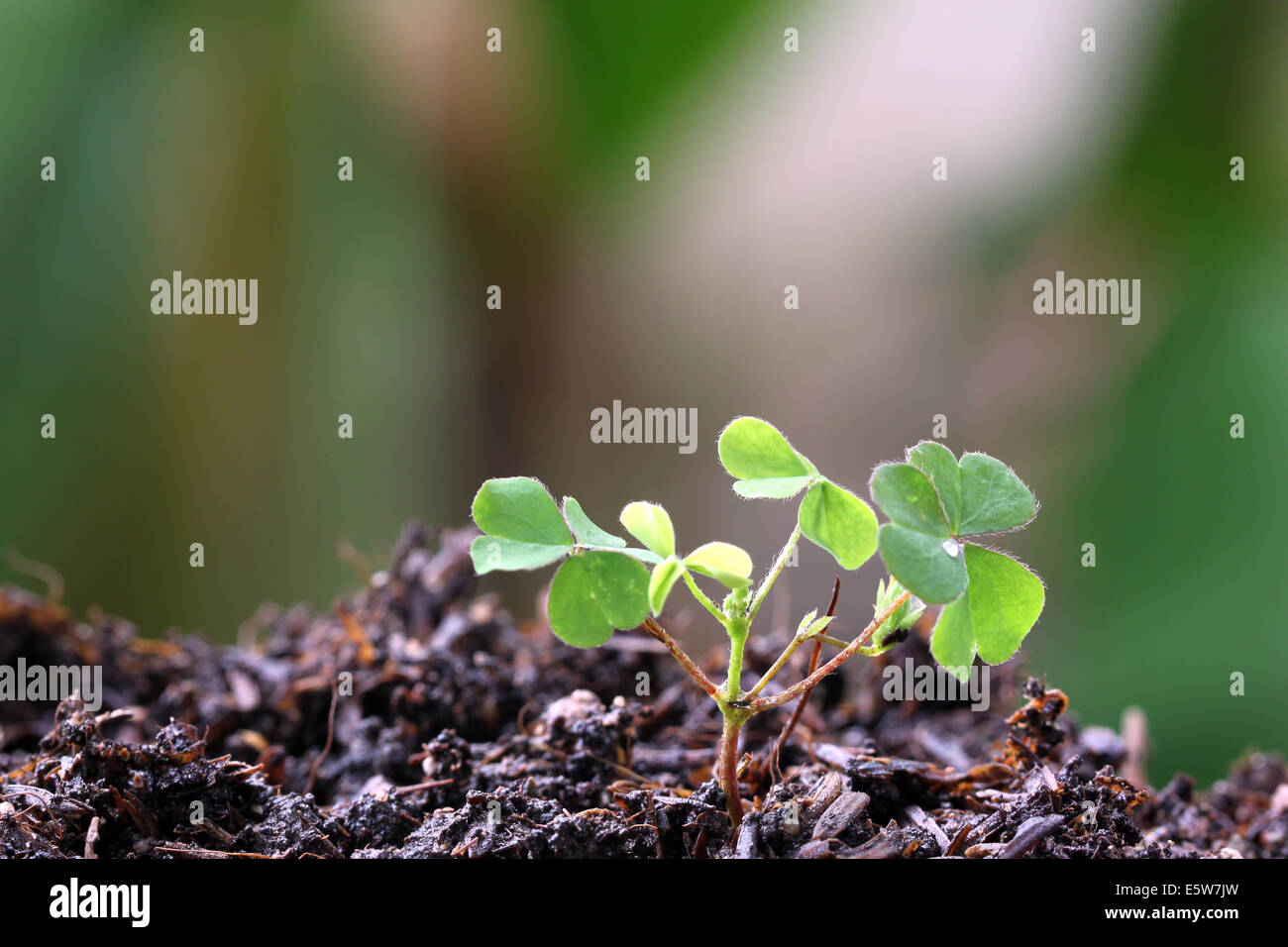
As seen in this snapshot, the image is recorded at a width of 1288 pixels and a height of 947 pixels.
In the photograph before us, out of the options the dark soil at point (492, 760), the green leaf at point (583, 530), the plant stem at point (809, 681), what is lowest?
the dark soil at point (492, 760)

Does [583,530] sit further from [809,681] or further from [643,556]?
[809,681]

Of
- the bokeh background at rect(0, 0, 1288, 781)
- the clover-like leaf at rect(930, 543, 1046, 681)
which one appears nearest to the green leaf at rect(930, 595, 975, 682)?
the clover-like leaf at rect(930, 543, 1046, 681)

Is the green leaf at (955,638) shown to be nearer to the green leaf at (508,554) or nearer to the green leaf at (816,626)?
the green leaf at (816,626)

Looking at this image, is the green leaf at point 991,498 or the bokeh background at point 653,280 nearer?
the green leaf at point 991,498

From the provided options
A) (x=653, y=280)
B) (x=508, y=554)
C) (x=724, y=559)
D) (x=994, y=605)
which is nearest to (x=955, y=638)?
(x=994, y=605)

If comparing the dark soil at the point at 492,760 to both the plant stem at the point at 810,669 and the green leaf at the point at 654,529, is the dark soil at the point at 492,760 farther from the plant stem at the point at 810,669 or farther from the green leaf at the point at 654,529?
the green leaf at the point at 654,529

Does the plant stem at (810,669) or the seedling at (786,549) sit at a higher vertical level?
the seedling at (786,549)

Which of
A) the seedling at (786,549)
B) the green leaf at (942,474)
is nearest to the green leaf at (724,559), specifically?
the seedling at (786,549)

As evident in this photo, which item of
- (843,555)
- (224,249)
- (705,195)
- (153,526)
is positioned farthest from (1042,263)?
(153,526)
